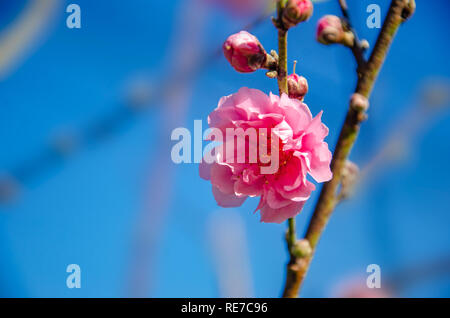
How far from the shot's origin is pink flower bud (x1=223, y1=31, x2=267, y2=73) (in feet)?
2.57

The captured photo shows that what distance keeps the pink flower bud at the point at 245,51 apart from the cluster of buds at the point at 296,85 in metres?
0.06

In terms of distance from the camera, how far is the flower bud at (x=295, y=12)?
0.70 m

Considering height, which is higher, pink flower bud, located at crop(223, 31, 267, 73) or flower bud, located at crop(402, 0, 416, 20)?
flower bud, located at crop(402, 0, 416, 20)

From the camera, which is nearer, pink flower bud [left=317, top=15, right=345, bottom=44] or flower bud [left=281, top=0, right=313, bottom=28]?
flower bud [left=281, top=0, right=313, bottom=28]

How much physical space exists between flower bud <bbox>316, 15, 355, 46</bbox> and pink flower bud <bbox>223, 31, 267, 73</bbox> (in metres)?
0.12

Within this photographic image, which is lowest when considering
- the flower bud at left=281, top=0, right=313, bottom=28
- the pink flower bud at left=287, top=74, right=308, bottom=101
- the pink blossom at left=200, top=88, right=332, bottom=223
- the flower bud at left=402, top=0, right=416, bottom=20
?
the pink blossom at left=200, top=88, right=332, bottom=223

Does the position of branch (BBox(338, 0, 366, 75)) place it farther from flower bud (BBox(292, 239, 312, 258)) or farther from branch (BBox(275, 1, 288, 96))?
flower bud (BBox(292, 239, 312, 258))

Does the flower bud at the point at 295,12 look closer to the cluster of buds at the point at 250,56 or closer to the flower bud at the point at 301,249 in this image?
the cluster of buds at the point at 250,56

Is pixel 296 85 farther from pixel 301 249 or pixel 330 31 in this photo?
pixel 301 249

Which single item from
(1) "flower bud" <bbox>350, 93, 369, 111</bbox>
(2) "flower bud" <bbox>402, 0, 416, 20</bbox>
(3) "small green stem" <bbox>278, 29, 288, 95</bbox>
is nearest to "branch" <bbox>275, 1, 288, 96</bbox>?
(3) "small green stem" <bbox>278, 29, 288, 95</bbox>
